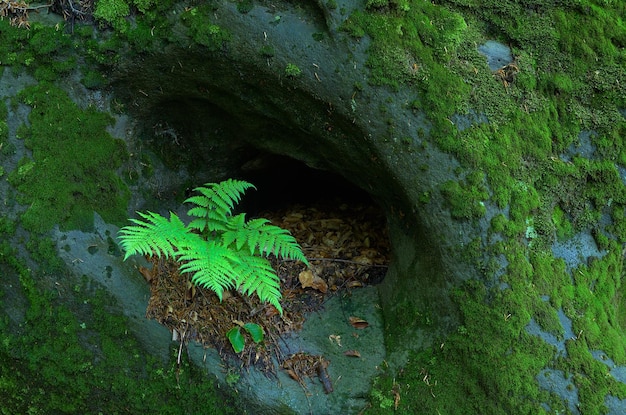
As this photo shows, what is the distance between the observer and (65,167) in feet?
14.5

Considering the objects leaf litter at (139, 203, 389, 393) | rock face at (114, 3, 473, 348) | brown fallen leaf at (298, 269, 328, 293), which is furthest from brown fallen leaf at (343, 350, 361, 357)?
brown fallen leaf at (298, 269, 328, 293)

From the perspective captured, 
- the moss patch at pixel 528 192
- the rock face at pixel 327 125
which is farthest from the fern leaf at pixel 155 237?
the moss patch at pixel 528 192

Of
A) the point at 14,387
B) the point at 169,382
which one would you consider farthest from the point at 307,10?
the point at 14,387

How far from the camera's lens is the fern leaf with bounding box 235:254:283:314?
3.86m

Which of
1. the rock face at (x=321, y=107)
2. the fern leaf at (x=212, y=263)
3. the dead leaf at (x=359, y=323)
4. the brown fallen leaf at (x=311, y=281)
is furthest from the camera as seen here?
the brown fallen leaf at (x=311, y=281)

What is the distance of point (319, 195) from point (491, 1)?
2902mm

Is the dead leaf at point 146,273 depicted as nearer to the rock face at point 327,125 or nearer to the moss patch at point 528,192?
the rock face at point 327,125

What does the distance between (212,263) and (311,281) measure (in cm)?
127

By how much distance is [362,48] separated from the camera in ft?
13.5

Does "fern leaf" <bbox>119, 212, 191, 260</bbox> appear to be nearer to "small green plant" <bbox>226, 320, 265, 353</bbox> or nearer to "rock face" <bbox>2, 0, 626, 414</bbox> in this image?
"rock face" <bbox>2, 0, 626, 414</bbox>

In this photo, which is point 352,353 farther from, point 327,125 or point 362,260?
point 327,125

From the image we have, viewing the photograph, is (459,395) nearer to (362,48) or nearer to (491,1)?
(362,48)

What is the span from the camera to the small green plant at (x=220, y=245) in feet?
12.5

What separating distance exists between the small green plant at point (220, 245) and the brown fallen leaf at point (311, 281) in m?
0.56
